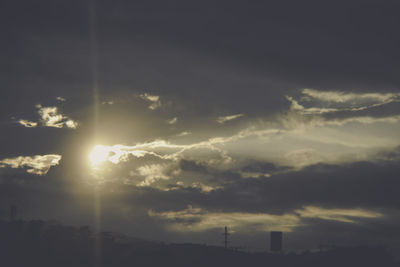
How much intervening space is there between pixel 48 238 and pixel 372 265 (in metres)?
87.4

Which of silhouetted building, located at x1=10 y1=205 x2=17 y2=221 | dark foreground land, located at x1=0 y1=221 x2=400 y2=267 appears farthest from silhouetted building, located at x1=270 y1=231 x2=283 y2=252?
silhouetted building, located at x1=10 y1=205 x2=17 y2=221

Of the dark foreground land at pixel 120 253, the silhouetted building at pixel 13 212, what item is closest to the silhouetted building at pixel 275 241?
the dark foreground land at pixel 120 253

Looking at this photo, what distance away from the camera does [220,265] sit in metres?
100

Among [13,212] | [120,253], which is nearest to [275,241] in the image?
[120,253]

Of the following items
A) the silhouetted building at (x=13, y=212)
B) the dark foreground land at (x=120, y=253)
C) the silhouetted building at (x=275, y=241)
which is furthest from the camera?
the silhouetted building at (x=13, y=212)

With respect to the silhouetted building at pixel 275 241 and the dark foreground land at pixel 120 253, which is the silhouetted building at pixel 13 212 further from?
the silhouetted building at pixel 275 241

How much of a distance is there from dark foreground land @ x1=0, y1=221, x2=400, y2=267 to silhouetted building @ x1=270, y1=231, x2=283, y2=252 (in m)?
8.72

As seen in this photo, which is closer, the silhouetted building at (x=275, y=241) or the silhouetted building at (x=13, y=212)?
the silhouetted building at (x=275, y=241)

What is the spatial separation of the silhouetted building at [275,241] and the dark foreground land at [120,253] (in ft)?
28.6

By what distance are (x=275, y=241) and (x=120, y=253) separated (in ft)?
131

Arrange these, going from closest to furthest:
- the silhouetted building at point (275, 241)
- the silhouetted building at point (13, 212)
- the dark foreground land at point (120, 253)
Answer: the silhouetted building at point (275, 241) → the dark foreground land at point (120, 253) → the silhouetted building at point (13, 212)

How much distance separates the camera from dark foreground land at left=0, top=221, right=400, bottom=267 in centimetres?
9444

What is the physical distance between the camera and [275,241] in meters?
91.9

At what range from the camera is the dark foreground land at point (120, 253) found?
94.4 m
